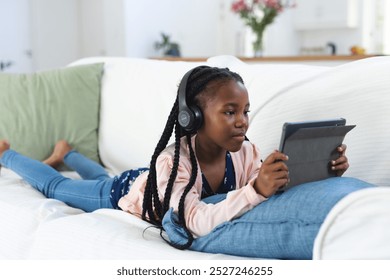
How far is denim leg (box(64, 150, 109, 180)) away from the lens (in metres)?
1.86

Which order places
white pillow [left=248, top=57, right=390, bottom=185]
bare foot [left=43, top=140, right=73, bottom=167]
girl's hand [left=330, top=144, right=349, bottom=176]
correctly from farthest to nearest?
bare foot [left=43, top=140, right=73, bottom=167] < white pillow [left=248, top=57, right=390, bottom=185] < girl's hand [left=330, top=144, right=349, bottom=176]

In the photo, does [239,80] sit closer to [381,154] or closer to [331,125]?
[331,125]

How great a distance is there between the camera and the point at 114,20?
18.0 feet

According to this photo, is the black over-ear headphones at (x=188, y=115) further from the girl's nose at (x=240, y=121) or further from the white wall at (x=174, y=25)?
the white wall at (x=174, y=25)

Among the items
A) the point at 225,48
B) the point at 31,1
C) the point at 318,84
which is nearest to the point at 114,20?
the point at 31,1

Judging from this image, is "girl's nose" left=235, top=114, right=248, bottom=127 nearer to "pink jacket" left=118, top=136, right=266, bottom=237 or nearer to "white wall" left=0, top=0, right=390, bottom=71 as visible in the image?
A: "pink jacket" left=118, top=136, right=266, bottom=237

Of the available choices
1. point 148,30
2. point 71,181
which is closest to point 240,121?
point 71,181

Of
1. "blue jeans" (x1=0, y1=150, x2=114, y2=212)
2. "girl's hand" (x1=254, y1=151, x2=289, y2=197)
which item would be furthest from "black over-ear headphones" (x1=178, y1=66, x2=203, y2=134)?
"blue jeans" (x1=0, y1=150, x2=114, y2=212)

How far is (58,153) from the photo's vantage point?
80.7 inches

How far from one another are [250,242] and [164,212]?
0.25 meters

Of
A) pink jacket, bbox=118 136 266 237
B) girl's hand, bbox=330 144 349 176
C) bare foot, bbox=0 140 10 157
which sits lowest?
bare foot, bbox=0 140 10 157

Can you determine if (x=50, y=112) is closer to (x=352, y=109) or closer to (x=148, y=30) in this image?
(x=352, y=109)

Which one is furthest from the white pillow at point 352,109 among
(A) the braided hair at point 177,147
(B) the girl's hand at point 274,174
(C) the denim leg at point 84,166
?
(C) the denim leg at point 84,166

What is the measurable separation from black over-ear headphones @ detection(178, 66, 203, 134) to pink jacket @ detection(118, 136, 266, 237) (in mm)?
85
